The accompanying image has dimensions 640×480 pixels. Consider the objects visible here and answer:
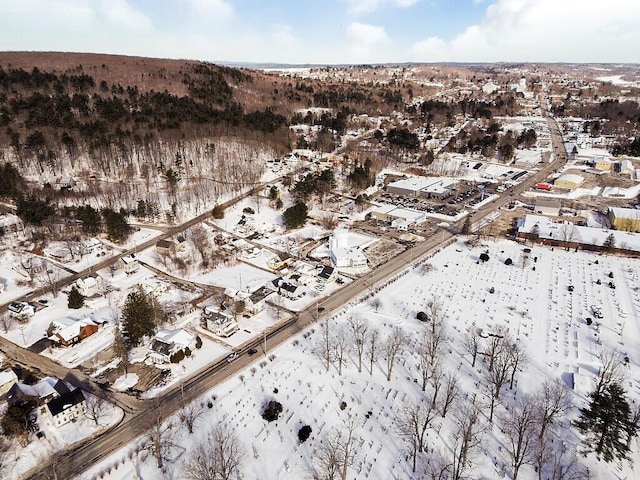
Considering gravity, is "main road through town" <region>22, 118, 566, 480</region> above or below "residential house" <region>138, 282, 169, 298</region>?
below

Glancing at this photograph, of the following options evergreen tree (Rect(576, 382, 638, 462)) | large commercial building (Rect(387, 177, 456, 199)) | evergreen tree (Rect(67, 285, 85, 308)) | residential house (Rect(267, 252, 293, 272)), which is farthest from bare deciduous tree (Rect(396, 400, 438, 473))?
large commercial building (Rect(387, 177, 456, 199))

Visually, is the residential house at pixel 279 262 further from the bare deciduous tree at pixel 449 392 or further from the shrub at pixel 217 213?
the bare deciduous tree at pixel 449 392

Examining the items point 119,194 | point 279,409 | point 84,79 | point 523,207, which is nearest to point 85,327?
point 279,409

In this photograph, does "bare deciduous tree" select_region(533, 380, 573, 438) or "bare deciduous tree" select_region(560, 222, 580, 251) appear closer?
"bare deciduous tree" select_region(533, 380, 573, 438)

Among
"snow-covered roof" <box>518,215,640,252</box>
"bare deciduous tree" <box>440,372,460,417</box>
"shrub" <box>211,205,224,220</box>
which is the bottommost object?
"bare deciduous tree" <box>440,372,460,417</box>

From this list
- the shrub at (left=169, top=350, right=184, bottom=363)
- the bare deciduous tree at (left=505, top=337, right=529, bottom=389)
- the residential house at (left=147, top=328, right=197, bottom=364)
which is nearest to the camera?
the bare deciduous tree at (left=505, top=337, right=529, bottom=389)

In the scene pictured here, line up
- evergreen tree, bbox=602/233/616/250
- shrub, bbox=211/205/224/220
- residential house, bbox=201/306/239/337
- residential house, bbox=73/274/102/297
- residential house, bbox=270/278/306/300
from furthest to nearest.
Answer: shrub, bbox=211/205/224/220 → evergreen tree, bbox=602/233/616/250 → residential house, bbox=270/278/306/300 → residential house, bbox=73/274/102/297 → residential house, bbox=201/306/239/337

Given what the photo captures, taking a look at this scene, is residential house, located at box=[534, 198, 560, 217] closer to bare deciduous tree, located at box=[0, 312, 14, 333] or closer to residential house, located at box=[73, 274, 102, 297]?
residential house, located at box=[73, 274, 102, 297]

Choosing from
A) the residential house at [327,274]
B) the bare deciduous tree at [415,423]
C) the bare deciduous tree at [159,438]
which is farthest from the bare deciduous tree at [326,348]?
the bare deciduous tree at [159,438]
